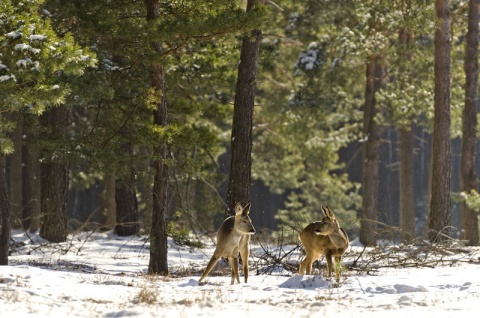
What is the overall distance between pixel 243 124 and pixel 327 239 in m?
5.32

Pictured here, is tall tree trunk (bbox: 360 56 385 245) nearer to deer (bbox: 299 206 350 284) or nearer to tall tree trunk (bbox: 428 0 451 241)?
tall tree trunk (bbox: 428 0 451 241)

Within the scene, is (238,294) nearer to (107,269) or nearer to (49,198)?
(107,269)

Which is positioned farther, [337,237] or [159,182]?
[159,182]

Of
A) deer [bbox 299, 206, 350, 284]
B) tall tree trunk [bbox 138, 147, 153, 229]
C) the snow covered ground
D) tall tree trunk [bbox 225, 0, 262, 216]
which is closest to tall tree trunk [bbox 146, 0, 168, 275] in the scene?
the snow covered ground

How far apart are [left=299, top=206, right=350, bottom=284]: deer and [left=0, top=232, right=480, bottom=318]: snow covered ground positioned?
45 centimetres

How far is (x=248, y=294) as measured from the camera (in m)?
11.6

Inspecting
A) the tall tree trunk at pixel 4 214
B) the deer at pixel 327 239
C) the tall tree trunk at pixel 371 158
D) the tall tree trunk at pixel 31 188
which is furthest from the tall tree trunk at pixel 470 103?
the tall tree trunk at pixel 4 214

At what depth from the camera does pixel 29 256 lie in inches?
747

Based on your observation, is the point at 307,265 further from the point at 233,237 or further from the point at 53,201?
the point at 53,201

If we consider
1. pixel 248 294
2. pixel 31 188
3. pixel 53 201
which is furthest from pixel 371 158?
pixel 248 294

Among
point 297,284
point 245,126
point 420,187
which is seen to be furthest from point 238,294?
point 420,187

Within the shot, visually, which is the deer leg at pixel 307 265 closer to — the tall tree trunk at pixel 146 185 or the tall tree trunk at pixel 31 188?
the tall tree trunk at pixel 146 185

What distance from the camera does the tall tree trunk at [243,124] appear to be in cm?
1833

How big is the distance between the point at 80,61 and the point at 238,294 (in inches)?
184
